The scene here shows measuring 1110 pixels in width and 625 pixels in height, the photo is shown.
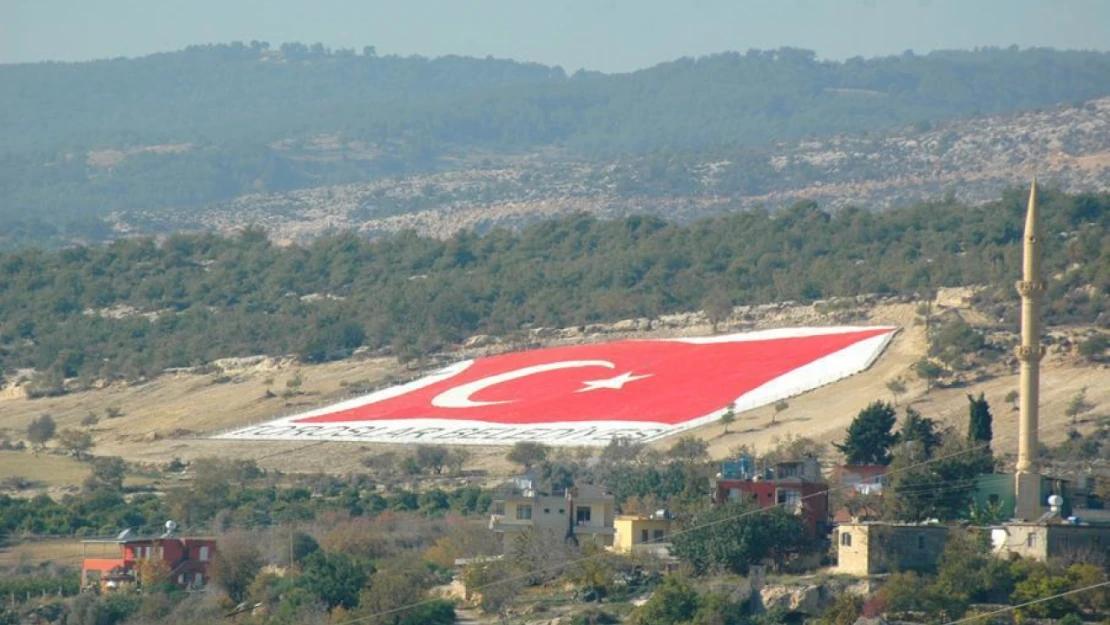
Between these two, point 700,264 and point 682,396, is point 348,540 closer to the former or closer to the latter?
point 682,396

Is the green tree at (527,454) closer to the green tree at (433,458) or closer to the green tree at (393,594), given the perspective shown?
the green tree at (433,458)

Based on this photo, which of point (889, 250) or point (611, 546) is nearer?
point (611, 546)

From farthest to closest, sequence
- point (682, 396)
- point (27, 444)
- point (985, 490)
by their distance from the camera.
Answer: point (27, 444)
point (682, 396)
point (985, 490)

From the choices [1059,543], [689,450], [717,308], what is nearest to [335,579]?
[1059,543]

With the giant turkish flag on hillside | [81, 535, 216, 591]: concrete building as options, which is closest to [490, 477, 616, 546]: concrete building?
[81, 535, 216, 591]: concrete building

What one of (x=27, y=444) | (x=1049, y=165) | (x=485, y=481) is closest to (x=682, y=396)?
(x=485, y=481)

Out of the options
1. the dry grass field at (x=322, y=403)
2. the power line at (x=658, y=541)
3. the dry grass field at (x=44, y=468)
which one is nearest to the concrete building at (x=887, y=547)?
the power line at (x=658, y=541)

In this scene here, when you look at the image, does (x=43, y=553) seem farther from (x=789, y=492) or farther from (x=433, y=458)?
(x=789, y=492)
